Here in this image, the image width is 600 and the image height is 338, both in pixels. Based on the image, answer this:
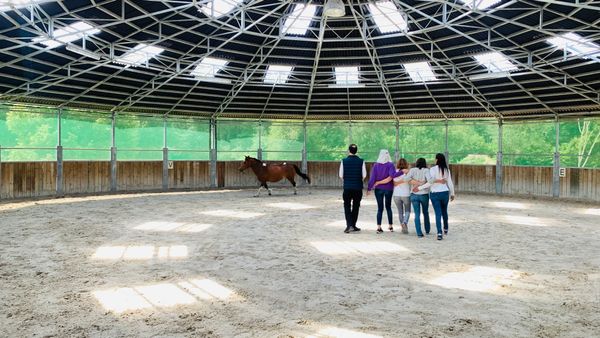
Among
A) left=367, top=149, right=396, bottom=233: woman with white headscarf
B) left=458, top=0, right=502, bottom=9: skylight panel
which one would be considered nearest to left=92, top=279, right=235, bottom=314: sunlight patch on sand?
left=367, top=149, right=396, bottom=233: woman with white headscarf

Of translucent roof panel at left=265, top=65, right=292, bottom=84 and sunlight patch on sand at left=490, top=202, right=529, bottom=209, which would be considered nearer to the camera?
sunlight patch on sand at left=490, top=202, right=529, bottom=209

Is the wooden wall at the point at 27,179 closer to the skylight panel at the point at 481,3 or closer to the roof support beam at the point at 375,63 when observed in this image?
the roof support beam at the point at 375,63

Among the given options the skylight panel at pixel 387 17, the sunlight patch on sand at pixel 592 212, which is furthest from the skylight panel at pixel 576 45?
the sunlight patch on sand at pixel 592 212

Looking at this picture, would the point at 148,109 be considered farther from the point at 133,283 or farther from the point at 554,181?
the point at 554,181

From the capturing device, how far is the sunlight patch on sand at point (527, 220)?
13338 mm

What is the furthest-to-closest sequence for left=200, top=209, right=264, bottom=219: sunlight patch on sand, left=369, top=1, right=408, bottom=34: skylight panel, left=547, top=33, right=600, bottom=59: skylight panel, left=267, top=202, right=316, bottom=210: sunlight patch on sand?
left=267, top=202, right=316, bottom=210: sunlight patch on sand, left=369, top=1, right=408, bottom=34: skylight panel, left=200, top=209, right=264, bottom=219: sunlight patch on sand, left=547, top=33, right=600, bottom=59: skylight panel

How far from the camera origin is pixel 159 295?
5992mm

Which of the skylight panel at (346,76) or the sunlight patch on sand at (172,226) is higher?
the skylight panel at (346,76)

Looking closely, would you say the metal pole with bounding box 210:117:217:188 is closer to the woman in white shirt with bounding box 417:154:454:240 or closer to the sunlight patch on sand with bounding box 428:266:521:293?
the woman in white shirt with bounding box 417:154:454:240

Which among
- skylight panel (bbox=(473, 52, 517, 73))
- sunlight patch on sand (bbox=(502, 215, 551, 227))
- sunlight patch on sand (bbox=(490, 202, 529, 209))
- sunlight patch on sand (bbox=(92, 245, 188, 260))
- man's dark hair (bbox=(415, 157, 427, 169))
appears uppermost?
skylight panel (bbox=(473, 52, 517, 73))

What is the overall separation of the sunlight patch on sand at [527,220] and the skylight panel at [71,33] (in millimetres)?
15342

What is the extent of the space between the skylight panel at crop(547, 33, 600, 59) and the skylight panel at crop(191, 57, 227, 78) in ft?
45.8

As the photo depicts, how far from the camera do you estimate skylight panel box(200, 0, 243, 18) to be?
1452 centimetres

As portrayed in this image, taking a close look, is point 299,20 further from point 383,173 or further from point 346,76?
point 383,173
